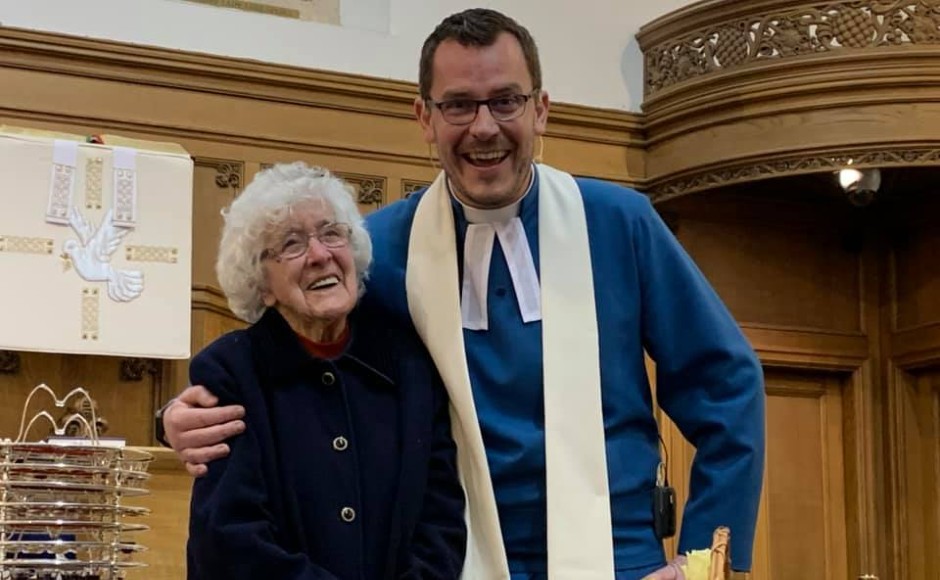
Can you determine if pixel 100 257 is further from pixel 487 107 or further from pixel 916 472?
pixel 916 472

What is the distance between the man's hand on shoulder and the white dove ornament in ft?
12.1

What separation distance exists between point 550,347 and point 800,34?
4854mm

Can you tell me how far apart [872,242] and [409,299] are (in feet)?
20.0

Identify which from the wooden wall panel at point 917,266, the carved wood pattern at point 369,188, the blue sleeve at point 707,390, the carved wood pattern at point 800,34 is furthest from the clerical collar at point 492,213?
the wooden wall panel at point 917,266

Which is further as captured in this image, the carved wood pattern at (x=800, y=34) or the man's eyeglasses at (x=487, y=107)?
the carved wood pattern at (x=800, y=34)

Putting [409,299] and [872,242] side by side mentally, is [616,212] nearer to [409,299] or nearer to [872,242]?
[409,299]

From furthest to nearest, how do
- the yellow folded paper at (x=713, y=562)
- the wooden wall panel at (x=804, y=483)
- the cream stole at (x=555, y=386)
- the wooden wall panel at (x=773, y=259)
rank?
the wooden wall panel at (x=804, y=483) → the wooden wall panel at (x=773, y=259) → the cream stole at (x=555, y=386) → the yellow folded paper at (x=713, y=562)

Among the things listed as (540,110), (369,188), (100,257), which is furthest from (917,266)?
(540,110)

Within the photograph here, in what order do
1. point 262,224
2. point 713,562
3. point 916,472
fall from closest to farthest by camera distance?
point 713,562, point 262,224, point 916,472

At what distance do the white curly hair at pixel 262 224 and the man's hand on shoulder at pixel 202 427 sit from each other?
0.67 ft

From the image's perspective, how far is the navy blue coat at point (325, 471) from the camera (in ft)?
7.32

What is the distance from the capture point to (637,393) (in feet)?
8.54

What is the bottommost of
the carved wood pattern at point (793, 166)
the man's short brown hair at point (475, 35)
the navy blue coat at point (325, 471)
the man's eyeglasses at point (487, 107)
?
the navy blue coat at point (325, 471)

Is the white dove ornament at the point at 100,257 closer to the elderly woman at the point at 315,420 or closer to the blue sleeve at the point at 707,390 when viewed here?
the elderly woman at the point at 315,420
